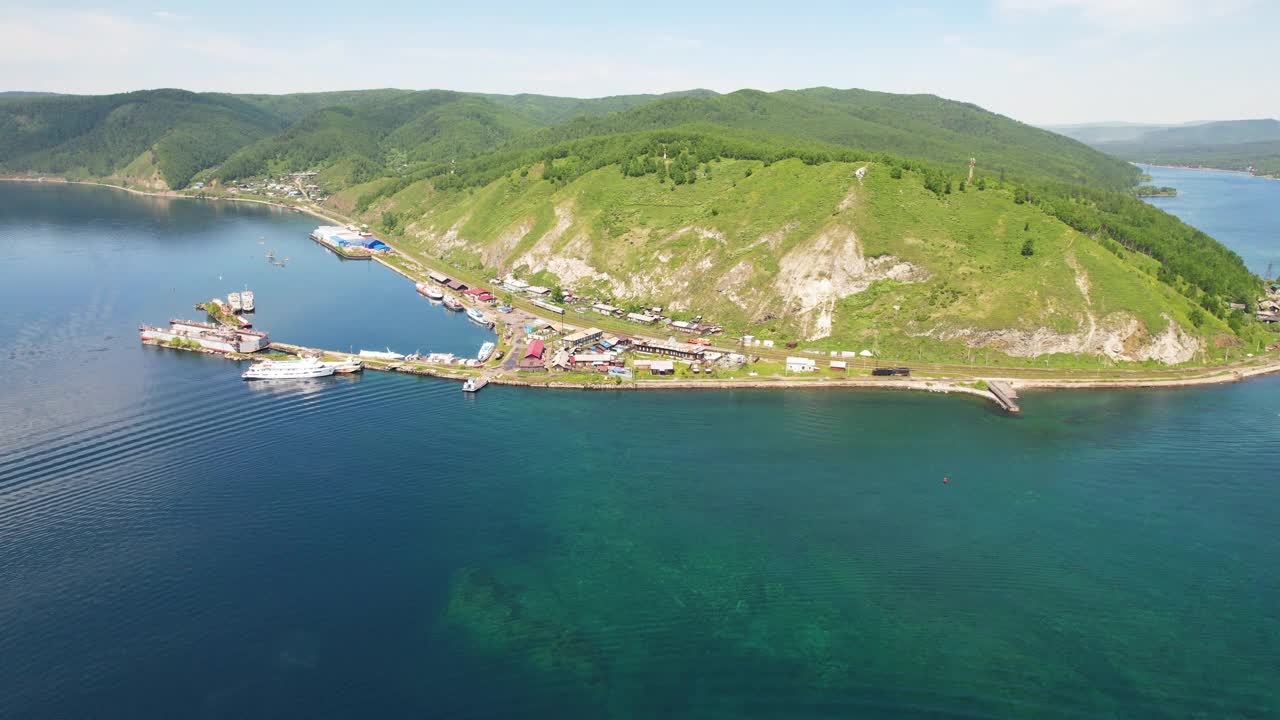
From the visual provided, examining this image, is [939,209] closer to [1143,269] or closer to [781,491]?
[1143,269]

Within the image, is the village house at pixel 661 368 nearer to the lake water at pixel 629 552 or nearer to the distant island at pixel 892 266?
the lake water at pixel 629 552


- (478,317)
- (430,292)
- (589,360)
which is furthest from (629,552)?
(430,292)

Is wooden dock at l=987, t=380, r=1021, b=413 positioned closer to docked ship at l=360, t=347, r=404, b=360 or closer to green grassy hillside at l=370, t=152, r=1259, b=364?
green grassy hillside at l=370, t=152, r=1259, b=364

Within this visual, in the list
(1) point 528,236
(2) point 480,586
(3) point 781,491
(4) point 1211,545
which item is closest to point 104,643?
(2) point 480,586

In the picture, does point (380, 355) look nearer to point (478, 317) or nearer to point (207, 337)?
point (478, 317)

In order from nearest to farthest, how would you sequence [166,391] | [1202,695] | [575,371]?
[1202,695], [166,391], [575,371]

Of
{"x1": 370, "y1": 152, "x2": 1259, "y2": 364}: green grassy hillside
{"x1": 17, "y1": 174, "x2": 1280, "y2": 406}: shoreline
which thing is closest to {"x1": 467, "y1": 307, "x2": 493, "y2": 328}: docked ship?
{"x1": 370, "y1": 152, "x2": 1259, "y2": 364}: green grassy hillside
